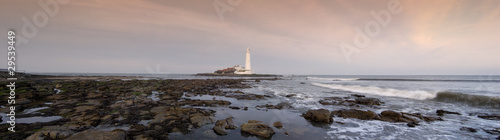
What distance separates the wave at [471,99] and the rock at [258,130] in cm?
1639

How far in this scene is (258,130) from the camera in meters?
6.64

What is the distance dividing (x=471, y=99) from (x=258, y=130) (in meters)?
18.5

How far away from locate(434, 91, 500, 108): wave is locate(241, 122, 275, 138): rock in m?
16.4

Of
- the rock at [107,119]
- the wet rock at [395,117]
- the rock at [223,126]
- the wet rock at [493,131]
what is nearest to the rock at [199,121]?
→ the rock at [223,126]

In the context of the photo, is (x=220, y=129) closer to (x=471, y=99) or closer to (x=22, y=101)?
(x=22, y=101)

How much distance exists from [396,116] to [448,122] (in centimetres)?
201

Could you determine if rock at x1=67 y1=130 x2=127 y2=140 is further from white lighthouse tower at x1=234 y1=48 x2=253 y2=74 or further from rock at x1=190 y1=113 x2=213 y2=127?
white lighthouse tower at x1=234 y1=48 x2=253 y2=74

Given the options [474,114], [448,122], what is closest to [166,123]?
[448,122]

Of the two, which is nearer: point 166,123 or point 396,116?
point 166,123

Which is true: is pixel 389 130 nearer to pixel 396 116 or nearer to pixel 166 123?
pixel 396 116

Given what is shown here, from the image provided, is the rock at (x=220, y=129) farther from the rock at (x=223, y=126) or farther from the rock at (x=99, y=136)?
Result: the rock at (x=99, y=136)

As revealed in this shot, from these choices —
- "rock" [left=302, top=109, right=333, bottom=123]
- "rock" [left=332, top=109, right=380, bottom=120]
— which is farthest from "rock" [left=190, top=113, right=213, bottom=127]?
"rock" [left=332, top=109, right=380, bottom=120]

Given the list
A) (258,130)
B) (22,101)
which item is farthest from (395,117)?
(22,101)

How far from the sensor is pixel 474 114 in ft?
33.3
